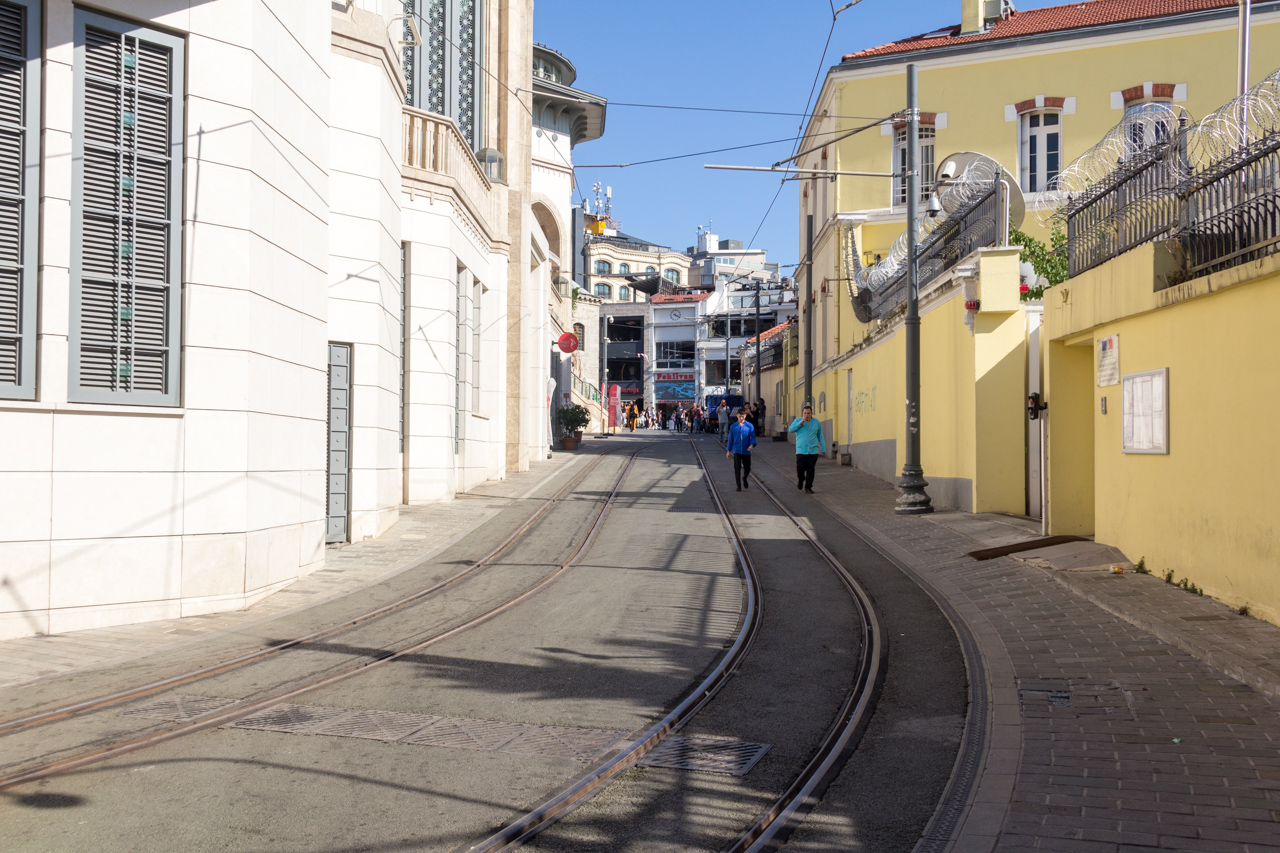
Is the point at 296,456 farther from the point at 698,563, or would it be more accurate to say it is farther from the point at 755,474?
the point at 755,474

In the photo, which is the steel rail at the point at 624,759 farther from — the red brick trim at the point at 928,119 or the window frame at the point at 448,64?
the red brick trim at the point at 928,119

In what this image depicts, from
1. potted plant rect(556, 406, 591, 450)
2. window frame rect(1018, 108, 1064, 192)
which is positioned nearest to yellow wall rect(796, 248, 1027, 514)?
window frame rect(1018, 108, 1064, 192)

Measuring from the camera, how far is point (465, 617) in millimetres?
9570

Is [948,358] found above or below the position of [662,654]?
above

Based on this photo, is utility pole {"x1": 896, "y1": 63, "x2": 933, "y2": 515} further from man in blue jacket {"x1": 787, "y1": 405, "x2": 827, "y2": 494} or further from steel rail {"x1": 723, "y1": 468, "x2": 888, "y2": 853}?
steel rail {"x1": 723, "y1": 468, "x2": 888, "y2": 853}

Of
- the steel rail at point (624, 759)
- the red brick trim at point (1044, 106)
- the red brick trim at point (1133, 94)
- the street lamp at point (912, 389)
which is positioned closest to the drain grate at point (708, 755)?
the steel rail at point (624, 759)

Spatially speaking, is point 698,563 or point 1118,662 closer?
point 1118,662

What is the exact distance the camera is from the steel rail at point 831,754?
4523mm

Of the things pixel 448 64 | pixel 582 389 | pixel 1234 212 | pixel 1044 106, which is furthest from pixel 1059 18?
pixel 1234 212

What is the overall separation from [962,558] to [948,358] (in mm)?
5618

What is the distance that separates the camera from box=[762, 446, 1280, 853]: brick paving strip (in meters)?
4.53

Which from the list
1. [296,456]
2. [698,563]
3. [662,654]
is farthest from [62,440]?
[698,563]

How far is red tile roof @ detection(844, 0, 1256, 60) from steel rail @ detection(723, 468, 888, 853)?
28054mm

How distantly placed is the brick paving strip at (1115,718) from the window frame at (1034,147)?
24.5 metres
